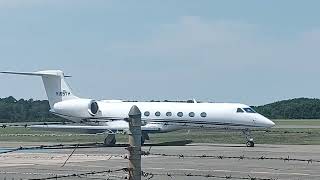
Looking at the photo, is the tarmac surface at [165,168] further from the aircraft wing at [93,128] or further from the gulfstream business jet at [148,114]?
the aircraft wing at [93,128]

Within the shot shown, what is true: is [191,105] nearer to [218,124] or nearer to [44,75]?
[218,124]

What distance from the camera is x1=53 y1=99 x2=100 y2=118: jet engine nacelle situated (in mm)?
39594

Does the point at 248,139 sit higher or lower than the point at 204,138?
lower

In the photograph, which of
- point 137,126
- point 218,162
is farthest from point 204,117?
point 137,126

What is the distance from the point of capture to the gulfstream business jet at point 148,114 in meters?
36.2

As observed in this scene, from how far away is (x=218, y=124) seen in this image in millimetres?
→ 36500

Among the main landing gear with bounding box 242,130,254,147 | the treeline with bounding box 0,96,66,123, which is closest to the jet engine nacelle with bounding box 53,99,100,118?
the main landing gear with bounding box 242,130,254,147

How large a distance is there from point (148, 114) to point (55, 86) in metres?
6.61

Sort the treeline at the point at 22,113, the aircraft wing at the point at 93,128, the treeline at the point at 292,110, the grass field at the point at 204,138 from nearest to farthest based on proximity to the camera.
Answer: the aircraft wing at the point at 93,128 < the grass field at the point at 204,138 < the treeline at the point at 22,113 < the treeline at the point at 292,110

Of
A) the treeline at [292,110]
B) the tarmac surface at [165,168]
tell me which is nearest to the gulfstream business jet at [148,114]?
the tarmac surface at [165,168]

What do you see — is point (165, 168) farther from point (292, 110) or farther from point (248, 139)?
point (292, 110)

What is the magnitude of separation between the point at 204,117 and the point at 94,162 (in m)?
13.6

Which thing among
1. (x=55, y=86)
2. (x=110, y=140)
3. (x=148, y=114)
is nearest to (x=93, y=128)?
(x=110, y=140)

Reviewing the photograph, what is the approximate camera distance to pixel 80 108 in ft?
130
